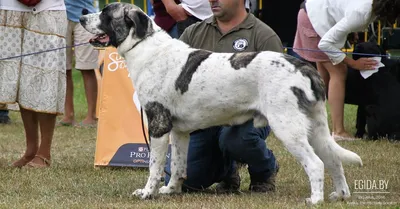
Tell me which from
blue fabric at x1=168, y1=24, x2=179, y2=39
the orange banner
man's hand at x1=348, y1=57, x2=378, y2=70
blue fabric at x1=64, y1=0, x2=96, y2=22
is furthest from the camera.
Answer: blue fabric at x1=64, y1=0, x2=96, y2=22

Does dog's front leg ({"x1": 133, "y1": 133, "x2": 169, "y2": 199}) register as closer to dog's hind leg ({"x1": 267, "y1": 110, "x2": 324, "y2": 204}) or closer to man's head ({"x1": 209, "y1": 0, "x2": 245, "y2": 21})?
dog's hind leg ({"x1": 267, "y1": 110, "x2": 324, "y2": 204})

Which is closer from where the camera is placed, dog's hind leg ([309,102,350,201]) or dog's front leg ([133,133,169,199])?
dog's hind leg ([309,102,350,201])

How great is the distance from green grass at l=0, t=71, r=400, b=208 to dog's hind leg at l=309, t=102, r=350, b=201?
0.12 m

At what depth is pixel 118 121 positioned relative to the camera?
7734mm

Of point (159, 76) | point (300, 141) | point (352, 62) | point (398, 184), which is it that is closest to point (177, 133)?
point (159, 76)

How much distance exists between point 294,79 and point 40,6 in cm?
269

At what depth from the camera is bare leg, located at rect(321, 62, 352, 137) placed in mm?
9438

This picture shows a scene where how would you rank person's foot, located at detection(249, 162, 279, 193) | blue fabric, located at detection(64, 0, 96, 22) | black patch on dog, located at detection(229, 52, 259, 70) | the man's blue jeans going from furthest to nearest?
blue fabric, located at detection(64, 0, 96, 22) → person's foot, located at detection(249, 162, 279, 193) → the man's blue jeans → black patch on dog, located at detection(229, 52, 259, 70)

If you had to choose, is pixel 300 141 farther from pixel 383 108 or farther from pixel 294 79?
pixel 383 108

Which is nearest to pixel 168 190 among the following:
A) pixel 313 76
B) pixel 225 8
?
pixel 225 8

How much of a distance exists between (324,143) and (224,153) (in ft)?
2.83

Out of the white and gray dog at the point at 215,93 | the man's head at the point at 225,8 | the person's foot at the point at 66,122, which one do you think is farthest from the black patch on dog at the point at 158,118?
the person's foot at the point at 66,122

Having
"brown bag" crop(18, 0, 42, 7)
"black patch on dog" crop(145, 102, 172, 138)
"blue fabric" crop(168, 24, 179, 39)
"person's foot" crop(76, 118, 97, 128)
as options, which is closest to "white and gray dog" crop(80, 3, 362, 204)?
"black patch on dog" crop(145, 102, 172, 138)

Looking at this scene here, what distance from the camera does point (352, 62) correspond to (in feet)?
30.3
